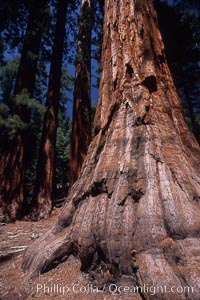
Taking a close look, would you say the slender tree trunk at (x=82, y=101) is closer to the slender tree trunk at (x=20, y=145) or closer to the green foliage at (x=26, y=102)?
the green foliage at (x=26, y=102)

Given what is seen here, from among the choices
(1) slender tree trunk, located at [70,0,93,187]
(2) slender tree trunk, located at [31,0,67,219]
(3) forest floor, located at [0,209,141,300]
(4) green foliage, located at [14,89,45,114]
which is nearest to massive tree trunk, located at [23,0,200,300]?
(3) forest floor, located at [0,209,141,300]

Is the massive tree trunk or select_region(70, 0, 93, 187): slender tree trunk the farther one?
select_region(70, 0, 93, 187): slender tree trunk

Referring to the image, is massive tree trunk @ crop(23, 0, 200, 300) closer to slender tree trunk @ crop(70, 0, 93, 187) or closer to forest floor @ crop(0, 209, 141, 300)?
forest floor @ crop(0, 209, 141, 300)

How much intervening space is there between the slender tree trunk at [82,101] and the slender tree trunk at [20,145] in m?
1.54

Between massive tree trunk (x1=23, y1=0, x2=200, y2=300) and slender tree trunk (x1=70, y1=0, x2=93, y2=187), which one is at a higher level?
slender tree trunk (x1=70, y1=0, x2=93, y2=187)

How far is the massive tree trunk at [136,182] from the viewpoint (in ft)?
6.37

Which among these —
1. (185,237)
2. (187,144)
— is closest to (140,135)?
(187,144)

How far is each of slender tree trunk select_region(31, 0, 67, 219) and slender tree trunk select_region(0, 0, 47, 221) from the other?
0.47 m

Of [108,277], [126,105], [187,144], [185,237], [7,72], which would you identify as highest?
[7,72]

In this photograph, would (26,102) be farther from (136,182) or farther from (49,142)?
(136,182)

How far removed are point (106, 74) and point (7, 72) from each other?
13875 mm

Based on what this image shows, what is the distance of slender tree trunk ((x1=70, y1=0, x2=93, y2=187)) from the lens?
257 inches

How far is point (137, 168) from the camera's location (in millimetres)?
2420

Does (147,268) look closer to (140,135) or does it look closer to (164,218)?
(164,218)
